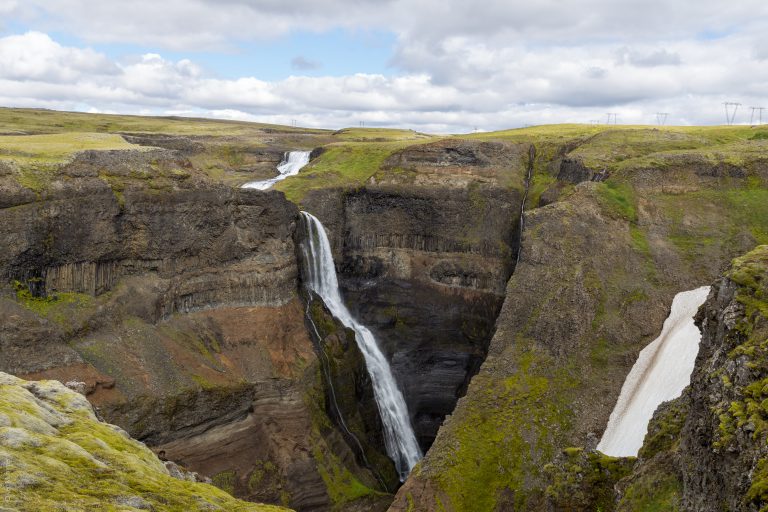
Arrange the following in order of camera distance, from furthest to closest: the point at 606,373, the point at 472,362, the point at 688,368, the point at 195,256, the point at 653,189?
the point at 472,362
the point at 653,189
the point at 195,256
the point at 606,373
the point at 688,368

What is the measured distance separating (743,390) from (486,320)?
49.1 meters

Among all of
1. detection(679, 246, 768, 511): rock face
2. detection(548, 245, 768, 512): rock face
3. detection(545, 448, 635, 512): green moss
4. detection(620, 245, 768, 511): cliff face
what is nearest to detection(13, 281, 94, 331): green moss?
detection(545, 448, 635, 512): green moss

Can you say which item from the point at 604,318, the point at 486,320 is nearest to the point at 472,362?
the point at 486,320

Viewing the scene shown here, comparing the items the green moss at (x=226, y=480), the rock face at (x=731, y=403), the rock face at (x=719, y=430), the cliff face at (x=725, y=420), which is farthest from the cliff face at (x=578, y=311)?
the rock face at (x=731, y=403)

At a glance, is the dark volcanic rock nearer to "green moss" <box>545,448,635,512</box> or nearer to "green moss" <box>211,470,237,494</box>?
"green moss" <box>211,470,237,494</box>

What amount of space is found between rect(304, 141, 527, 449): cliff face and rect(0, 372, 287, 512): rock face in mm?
41482

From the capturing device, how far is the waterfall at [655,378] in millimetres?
37047

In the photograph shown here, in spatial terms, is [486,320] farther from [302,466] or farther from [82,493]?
[82,493]

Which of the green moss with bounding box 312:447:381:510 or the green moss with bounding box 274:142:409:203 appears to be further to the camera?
the green moss with bounding box 274:142:409:203

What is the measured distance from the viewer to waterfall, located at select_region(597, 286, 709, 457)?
1459 inches

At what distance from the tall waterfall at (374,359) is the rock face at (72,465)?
33665 mm

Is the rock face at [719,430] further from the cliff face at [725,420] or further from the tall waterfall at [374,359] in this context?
the tall waterfall at [374,359]

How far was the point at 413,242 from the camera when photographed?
7025cm

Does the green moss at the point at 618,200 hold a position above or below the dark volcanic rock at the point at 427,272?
above
